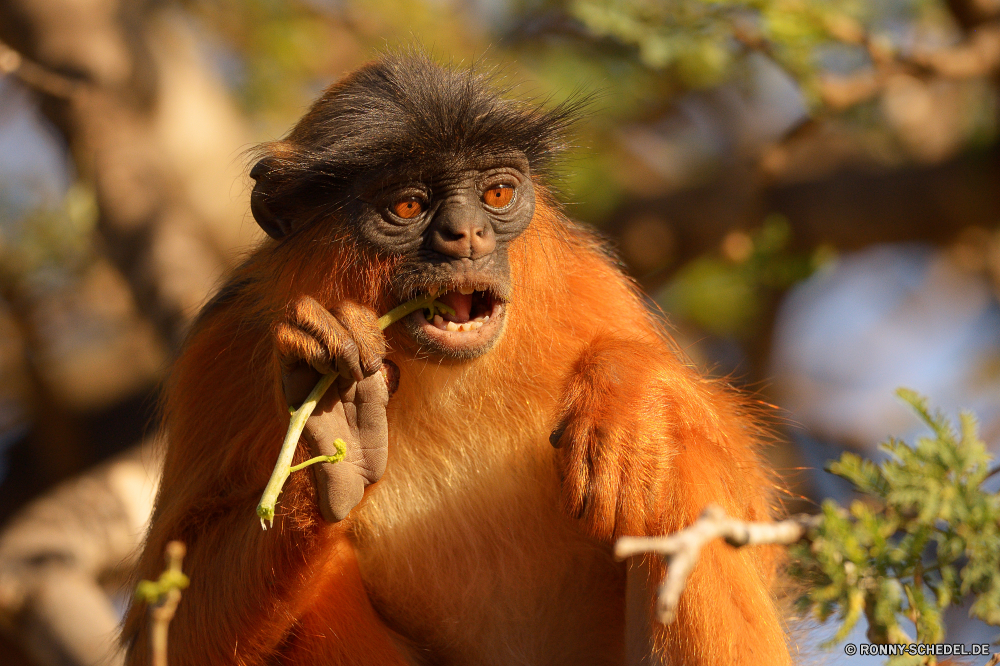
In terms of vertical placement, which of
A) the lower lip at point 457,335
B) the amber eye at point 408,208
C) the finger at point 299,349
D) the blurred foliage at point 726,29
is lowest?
the finger at point 299,349

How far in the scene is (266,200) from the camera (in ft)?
14.6

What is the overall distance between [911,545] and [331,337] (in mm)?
2042

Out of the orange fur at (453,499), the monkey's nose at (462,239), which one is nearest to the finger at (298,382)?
the orange fur at (453,499)

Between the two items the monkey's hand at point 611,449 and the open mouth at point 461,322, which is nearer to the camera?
the monkey's hand at point 611,449

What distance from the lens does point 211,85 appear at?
440 inches

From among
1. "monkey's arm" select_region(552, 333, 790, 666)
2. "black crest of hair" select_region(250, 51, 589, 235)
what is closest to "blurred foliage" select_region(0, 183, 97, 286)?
"black crest of hair" select_region(250, 51, 589, 235)

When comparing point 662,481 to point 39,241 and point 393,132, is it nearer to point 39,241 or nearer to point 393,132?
point 393,132

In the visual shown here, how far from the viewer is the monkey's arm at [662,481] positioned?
3805 millimetres

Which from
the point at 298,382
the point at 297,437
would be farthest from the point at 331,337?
the point at 297,437

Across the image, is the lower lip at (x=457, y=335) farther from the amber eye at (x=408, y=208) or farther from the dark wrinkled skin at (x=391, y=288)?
the amber eye at (x=408, y=208)

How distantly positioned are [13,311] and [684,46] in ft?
24.3

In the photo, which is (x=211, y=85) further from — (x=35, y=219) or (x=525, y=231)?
(x=525, y=231)

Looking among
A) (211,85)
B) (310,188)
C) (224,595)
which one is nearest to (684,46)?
(310,188)

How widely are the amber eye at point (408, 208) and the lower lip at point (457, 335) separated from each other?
40 cm
